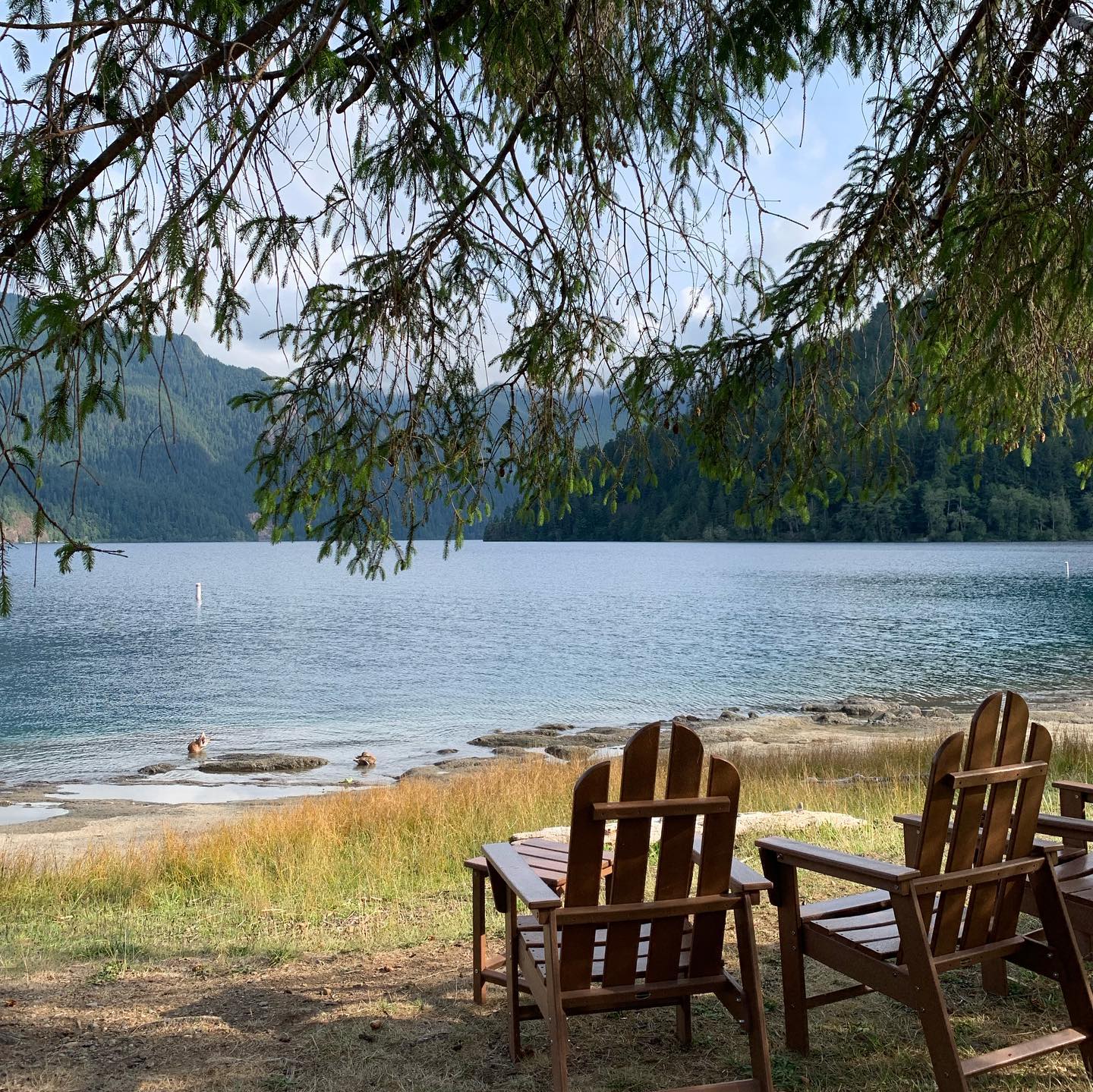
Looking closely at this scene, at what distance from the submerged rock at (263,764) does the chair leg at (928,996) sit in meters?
13.7

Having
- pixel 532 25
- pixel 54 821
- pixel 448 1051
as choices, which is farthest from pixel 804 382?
pixel 54 821

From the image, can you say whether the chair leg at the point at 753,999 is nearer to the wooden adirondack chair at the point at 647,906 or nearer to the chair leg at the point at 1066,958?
the wooden adirondack chair at the point at 647,906

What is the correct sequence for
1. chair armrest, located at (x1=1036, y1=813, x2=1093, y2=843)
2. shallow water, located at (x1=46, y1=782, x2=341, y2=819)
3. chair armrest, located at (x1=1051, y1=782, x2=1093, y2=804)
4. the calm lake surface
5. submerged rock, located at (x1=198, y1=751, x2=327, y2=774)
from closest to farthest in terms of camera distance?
1. chair armrest, located at (x1=1036, y1=813, x2=1093, y2=843)
2. chair armrest, located at (x1=1051, y1=782, x2=1093, y2=804)
3. shallow water, located at (x1=46, y1=782, x2=341, y2=819)
4. submerged rock, located at (x1=198, y1=751, x2=327, y2=774)
5. the calm lake surface

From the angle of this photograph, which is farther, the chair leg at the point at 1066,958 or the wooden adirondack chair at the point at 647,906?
the chair leg at the point at 1066,958

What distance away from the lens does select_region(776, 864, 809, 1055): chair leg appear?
9.50 ft

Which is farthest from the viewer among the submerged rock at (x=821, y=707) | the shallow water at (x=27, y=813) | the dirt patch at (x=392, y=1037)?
the submerged rock at (x=821, y=707)

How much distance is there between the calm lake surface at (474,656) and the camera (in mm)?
19516

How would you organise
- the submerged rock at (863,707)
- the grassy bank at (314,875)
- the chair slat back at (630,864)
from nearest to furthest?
1. the chair slat back at (630,864)
2. the grassy bank at (314,875)
3. the submerged rock at (863,707)

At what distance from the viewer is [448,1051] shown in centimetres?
308

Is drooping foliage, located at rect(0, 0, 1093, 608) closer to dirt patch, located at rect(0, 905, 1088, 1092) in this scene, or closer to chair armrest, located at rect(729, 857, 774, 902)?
dirt patch, located at rect(0, 905, 1088, 1092)

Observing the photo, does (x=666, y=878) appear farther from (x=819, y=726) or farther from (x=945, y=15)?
(x=819, y=726)

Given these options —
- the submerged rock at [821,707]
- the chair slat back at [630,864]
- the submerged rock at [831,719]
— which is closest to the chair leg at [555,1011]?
the chair slat back at [630,864]

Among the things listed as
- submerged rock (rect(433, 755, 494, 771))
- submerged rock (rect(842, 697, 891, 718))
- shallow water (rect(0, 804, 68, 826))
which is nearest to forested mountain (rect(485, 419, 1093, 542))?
submerged rock (rect(842, 697, 891, 718))

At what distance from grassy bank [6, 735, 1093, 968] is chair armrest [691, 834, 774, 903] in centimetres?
205
